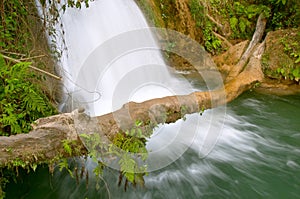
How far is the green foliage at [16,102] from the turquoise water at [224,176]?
3.33 ft

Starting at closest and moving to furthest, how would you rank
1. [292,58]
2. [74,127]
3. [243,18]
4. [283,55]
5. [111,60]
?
[74,127]
[111,60]
[292,58]
[283,55]
[243,18]

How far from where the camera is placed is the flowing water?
3.64 metres

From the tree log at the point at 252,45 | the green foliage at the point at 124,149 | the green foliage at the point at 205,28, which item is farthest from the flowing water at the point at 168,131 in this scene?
the green foliage at the point at 205,28

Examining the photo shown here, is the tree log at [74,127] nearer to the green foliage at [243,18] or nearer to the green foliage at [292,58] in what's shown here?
the green foliage at [292,58]

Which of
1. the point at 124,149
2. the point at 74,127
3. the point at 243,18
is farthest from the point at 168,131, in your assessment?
the point at 243,18

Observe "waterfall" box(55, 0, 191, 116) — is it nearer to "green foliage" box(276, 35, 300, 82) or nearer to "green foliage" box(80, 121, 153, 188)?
"green foliage" box(80, 121, 153, 188)

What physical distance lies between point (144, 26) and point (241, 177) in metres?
4.74

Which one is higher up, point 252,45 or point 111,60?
point 252,45

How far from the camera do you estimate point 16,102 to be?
304 cm

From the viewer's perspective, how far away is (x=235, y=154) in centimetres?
447

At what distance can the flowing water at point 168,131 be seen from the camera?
12.0 feet

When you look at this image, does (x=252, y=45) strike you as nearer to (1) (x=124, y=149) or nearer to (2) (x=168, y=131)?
(2) (x=168, y=131)

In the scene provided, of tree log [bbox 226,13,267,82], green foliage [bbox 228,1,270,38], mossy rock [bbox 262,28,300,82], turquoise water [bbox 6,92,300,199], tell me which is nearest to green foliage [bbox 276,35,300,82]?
mossy rock [bbox 262,28,300,82]

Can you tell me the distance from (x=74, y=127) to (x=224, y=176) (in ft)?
8.25
